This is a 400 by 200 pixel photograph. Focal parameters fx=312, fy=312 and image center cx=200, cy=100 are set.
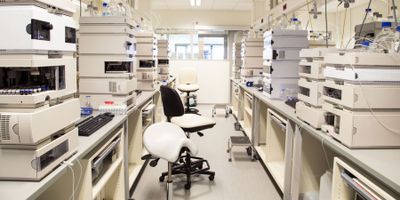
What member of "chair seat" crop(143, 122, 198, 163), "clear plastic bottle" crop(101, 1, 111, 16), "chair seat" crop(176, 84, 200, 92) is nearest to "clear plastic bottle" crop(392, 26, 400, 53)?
"chair seat" crop(143, 122, 198, 163)

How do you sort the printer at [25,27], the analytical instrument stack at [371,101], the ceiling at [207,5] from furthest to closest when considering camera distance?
1. the ceiling at [207,5]
2. the analytical instrument stack at [371,101]
3. the printer at [25,27]

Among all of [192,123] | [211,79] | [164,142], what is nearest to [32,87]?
[164,142]

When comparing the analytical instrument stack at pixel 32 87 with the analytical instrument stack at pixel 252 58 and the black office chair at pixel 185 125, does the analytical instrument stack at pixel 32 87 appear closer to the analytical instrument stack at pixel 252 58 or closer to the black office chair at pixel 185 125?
the black office chair at pixel 185 125

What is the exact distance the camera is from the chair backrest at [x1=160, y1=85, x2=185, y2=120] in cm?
341

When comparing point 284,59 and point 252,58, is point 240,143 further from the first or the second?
point 252,58

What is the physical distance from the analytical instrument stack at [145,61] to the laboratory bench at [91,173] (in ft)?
2.84

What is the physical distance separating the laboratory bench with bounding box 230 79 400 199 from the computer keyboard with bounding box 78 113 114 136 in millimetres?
1409

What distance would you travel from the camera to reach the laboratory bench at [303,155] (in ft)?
4.64

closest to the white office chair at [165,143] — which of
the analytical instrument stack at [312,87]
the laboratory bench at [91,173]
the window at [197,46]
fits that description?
the laboratory bench at [91,173]

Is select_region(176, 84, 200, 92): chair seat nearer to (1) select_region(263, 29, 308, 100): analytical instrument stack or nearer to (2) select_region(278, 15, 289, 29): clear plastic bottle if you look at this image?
(2) select_region(278, 15, 289, 29): clear plastic bottle

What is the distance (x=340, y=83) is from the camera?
1812 millimetres

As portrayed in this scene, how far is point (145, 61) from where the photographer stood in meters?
4.24

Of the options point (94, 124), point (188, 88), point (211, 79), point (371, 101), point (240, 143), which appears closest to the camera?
point (371, 101)

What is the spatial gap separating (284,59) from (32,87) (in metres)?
2.80
